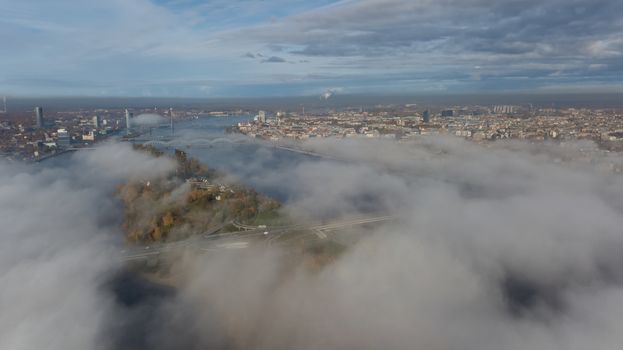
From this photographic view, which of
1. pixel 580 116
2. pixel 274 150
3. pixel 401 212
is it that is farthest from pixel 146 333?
pixel 580 116

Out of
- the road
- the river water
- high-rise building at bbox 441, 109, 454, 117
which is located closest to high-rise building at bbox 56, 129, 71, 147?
the river water

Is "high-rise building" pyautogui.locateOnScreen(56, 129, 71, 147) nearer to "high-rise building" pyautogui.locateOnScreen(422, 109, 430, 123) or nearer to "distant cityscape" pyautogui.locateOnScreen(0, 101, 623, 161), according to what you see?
"distant cityscape" pyautogui.locateOnScreen(0, 101, 623, 161)

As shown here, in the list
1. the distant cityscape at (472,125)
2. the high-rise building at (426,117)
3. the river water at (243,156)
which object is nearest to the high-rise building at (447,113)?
the distant cityscape at (472,125)

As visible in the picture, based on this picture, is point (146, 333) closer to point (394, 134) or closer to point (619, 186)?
point (619, 186)

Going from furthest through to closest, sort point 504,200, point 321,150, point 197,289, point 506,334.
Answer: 1. point 321,150
2. point 504,200
3. point 197,289
4. point 506,334

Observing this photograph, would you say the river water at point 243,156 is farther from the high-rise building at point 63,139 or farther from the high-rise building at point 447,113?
the high-rise building at point 447,113

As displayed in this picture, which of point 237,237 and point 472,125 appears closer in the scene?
point 237,237

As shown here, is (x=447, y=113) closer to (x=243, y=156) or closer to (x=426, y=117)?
(x=426, y=117)

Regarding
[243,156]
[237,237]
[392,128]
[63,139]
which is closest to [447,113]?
[392,128]
